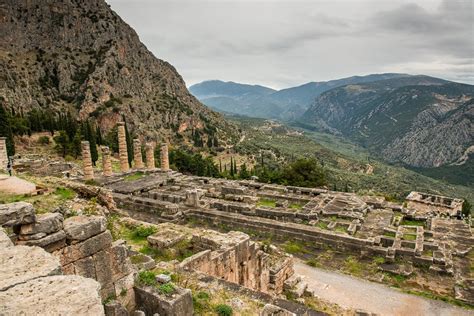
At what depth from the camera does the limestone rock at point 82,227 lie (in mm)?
5996

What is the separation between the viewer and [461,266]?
1617 cm

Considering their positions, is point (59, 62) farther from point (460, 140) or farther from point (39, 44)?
point (460, 140)

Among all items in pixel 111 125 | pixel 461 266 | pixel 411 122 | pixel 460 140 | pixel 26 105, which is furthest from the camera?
pixel 411 122

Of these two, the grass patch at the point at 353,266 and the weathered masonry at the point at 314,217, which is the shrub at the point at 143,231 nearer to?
the weathered masonry at the point at 314,217

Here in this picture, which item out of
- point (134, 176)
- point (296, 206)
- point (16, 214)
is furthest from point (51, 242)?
point (134, 176)

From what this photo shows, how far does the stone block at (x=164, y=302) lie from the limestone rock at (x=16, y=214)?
8.40 ft

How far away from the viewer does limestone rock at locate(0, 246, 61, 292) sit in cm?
413

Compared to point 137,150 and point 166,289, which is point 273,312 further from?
point 137,150

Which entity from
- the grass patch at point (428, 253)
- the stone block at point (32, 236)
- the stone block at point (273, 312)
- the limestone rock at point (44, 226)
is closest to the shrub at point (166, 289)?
the stone block at point (273, 312)

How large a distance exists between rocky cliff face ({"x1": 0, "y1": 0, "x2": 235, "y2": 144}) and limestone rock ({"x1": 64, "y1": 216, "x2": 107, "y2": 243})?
68.2 m

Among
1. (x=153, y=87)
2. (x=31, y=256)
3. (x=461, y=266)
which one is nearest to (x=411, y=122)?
(x=153, y=87)

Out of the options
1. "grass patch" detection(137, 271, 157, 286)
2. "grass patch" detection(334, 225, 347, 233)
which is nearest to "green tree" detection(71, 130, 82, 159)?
"grass patch" detection(334, 225, 347, 233)

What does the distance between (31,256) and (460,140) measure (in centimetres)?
16204

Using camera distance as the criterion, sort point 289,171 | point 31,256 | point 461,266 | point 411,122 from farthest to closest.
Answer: point 411,122
point 289,171
point 461,266
point 31,256
